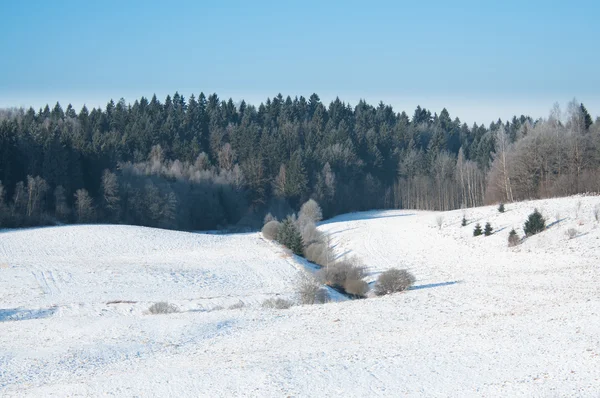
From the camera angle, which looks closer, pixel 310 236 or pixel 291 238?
pixel 291 238

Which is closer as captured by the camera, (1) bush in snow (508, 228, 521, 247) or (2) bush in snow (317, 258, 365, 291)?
(2) bush in snow (317, 258, 365, 291)

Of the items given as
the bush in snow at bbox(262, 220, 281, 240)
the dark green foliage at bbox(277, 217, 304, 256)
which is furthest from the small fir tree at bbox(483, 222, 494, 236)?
the bush in snow at bbox(262, 220, 281, 240)

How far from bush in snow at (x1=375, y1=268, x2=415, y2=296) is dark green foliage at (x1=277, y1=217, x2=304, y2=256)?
61.6ft

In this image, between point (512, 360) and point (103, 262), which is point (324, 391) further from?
point (103, 262)

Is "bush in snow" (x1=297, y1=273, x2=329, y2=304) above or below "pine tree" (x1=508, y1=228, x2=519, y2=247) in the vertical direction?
below

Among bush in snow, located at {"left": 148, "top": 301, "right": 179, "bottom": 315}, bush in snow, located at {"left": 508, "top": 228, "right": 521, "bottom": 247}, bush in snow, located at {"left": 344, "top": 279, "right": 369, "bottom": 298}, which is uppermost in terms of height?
bush in snow, located at {"left": 508, "top": 228, "right": 521, "bottom": 247}

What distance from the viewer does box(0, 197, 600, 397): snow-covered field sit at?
651 inches

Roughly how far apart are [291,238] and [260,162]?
4646 cm

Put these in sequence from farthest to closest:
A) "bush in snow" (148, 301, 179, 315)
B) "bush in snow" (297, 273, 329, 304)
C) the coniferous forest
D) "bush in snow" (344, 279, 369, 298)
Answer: the coniferous forest < "bush in snow" (344, 279, 369, 298) < "bush in snow" (297, 273, 329, 304) < "bush in snow" (148, 301, 179, 315)

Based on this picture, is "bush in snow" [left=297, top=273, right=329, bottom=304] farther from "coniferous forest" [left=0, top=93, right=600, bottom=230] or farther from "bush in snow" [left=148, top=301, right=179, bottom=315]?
"coniferous forest" [left=0, top=93, right=600, bottom=230]

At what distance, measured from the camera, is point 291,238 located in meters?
54.5

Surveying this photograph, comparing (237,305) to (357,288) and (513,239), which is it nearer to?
(357,288)

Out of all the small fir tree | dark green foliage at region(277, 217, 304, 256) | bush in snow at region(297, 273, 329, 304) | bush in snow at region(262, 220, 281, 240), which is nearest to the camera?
bush in snow at region(297, 273, 329, 304)

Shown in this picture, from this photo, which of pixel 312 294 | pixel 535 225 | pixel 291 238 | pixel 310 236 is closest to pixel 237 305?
pixel 312 294
